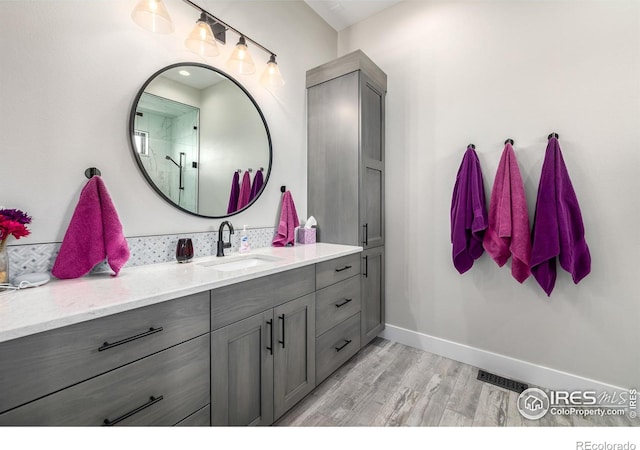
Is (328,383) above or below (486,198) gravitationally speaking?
below

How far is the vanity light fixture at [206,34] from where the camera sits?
132 cm

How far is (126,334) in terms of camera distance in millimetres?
887

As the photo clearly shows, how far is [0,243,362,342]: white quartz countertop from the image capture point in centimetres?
75

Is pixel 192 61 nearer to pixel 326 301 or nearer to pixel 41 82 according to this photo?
pixel 41 82

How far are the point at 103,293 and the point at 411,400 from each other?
5.61ft

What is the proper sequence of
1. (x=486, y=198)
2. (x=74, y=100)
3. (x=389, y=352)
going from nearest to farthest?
(x=74, y=100), (x=486, y=198), (x=389, y=352)

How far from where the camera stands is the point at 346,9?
98.0 inches

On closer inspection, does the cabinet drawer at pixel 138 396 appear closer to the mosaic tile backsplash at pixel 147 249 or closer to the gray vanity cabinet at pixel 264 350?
the gray vanity cabinet at pixel 264 350

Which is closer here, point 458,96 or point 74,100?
point 74,100

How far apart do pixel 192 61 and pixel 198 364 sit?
169 cm

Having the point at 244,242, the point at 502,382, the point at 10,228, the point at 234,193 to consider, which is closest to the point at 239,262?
the point at 244,242

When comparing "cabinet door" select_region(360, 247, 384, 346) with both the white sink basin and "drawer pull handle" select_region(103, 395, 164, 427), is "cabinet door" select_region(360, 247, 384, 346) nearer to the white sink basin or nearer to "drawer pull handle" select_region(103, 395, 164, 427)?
the white sink basin

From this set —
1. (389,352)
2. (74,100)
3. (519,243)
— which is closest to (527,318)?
(519,243)

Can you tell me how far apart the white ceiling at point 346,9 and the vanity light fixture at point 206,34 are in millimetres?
822
